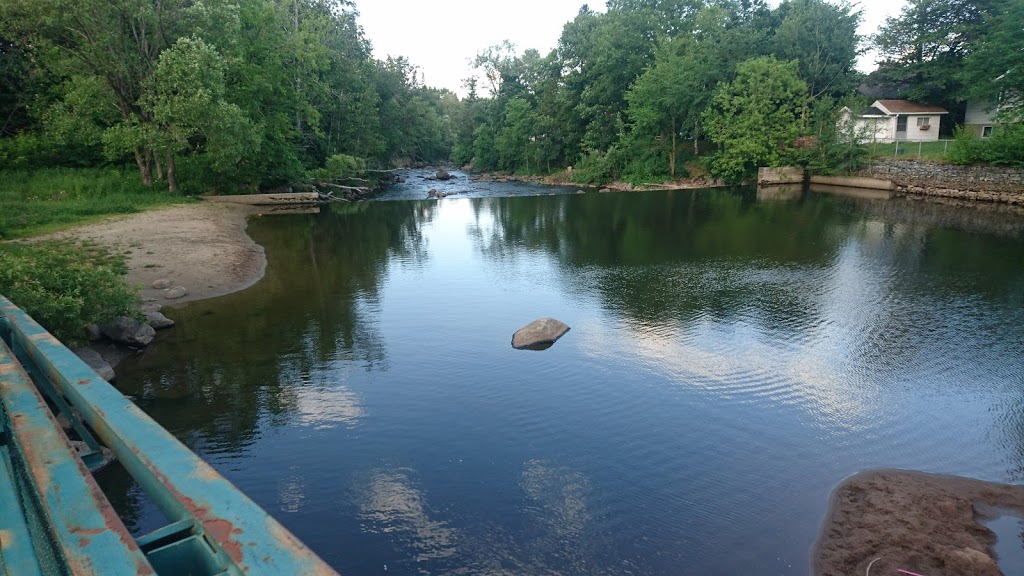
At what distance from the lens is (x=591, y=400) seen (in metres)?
11.8

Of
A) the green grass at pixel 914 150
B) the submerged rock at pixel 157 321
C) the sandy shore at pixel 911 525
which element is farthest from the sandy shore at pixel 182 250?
the green grass at pixel 914 150

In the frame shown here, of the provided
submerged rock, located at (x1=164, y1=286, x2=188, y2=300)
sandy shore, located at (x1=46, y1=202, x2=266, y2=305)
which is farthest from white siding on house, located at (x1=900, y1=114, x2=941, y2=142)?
submerged rock, located at (x1=164, y1=286, x2=188, y2=300)

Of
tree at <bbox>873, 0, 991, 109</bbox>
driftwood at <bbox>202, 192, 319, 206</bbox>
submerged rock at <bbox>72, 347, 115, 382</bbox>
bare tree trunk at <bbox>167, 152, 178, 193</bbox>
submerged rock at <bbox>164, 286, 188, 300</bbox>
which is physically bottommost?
submerged rock at <bbox>72, 347, 115, 382</bbox>

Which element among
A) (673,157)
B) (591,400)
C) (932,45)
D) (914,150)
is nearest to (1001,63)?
(914,150)

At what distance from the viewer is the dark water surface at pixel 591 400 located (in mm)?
8086

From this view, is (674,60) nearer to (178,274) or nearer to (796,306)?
(796,306)

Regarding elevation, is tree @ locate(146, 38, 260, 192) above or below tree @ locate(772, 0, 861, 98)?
below

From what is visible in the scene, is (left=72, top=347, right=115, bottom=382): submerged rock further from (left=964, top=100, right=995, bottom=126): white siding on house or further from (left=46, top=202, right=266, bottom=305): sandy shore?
(left=964, top=100, right=995, bottom=126): white siding on house

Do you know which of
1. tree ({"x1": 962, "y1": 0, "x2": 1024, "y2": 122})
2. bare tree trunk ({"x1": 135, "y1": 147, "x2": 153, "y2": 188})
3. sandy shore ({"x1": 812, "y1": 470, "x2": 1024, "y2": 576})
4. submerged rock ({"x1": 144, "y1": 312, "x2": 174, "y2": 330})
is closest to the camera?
sandy shore ({"x1": 812, "y1": 470, "x2": 1024, "y2": 576})

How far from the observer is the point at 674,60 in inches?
2232

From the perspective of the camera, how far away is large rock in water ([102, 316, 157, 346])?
561 inches

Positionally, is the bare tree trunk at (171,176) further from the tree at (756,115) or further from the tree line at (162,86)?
the tree at (756,115)

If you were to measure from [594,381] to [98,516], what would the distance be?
11112 millimetres

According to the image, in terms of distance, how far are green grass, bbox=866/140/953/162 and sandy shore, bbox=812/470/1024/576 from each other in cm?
4335
